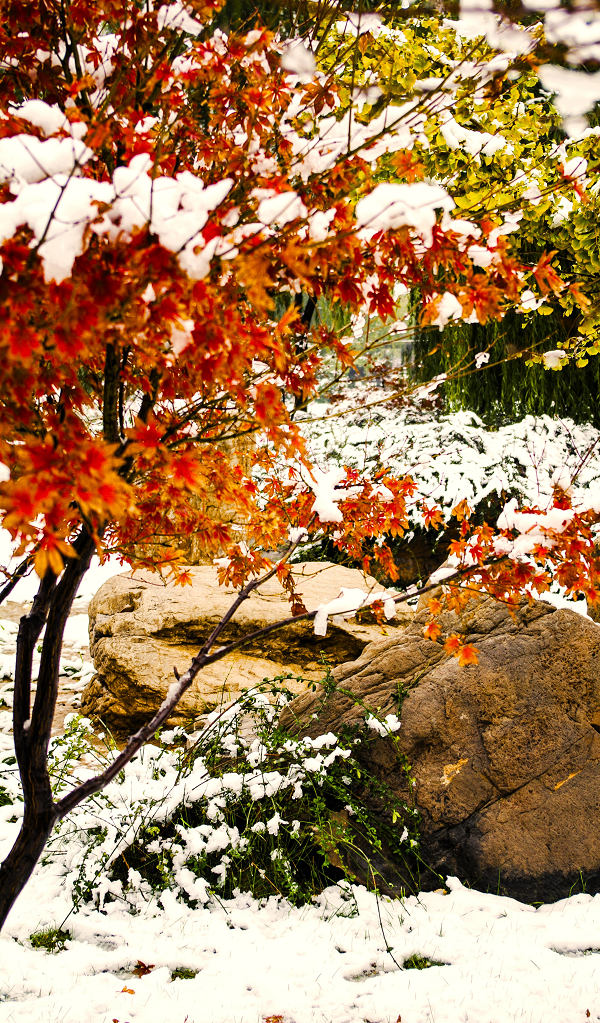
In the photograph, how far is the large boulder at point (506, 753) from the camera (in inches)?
99.6

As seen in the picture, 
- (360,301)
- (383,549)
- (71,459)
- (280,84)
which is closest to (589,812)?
(383,549)

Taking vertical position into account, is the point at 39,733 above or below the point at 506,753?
above

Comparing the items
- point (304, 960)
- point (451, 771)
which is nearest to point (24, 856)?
point (304, 960)

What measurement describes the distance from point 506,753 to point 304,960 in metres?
1.08

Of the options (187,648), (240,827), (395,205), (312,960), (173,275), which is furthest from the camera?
(187,648)

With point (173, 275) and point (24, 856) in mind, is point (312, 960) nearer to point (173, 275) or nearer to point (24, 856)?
point (24, 856)

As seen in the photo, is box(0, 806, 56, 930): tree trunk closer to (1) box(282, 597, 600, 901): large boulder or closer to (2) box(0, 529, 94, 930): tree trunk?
(2) box(0, 529, 94, 930): tree trunk

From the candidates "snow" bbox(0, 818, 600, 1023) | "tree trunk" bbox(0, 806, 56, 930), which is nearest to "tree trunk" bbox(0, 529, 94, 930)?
"tree trunk" bbox(0, 806, 56, 930)

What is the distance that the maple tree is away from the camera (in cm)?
100

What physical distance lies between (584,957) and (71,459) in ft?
7.57

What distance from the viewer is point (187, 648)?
4.06 m

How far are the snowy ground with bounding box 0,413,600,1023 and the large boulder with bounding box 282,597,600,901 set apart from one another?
0.39 feet

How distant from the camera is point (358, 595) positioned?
6.78 feet

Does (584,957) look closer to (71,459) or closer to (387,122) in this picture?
(71,459)
